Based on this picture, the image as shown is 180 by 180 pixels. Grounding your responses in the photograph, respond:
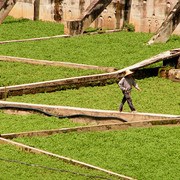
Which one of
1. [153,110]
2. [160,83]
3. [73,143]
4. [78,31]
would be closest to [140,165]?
[73,143]

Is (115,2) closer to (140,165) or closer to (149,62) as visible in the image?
(149,62)

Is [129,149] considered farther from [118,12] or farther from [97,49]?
[118,12]

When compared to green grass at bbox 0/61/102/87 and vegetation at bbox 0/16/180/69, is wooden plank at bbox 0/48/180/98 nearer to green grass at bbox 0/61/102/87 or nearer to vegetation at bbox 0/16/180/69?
green grass at bbox 0/61/102/87

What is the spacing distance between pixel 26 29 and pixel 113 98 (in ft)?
36.0

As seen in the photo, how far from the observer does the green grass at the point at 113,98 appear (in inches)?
551

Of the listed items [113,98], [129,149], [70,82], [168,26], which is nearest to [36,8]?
[168,26]

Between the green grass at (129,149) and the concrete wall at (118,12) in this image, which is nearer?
the green grass at (129,149)

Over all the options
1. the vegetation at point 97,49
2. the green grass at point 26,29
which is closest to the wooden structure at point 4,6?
the green grass at point 26,29

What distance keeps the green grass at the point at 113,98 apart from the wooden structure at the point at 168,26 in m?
4.38

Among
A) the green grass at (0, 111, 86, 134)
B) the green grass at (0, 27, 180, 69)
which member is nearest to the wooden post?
the green grass at (0, 27, 180, 69)

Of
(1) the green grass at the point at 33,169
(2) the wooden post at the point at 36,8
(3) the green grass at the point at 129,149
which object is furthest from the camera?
(2) the wooden post at the point at 36,8

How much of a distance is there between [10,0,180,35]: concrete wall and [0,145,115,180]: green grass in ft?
42.4

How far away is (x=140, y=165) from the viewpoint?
405 inches

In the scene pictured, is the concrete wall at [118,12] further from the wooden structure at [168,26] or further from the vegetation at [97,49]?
the wooden structure at [168,26]
